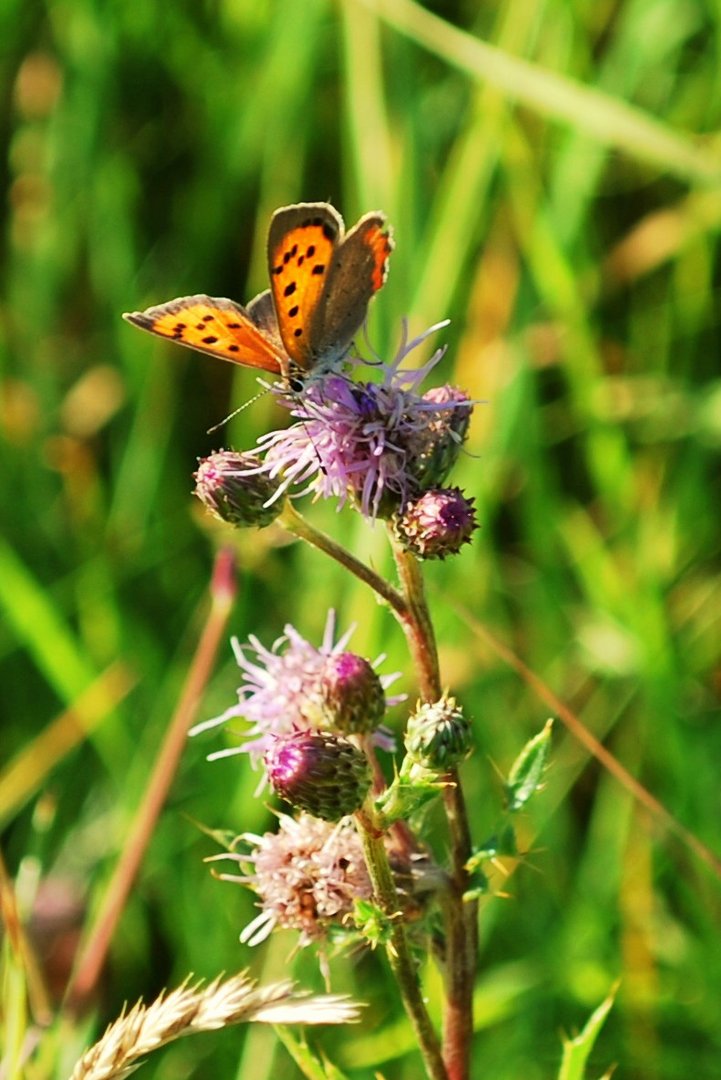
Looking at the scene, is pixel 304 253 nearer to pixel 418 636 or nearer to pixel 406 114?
pixel 418 636

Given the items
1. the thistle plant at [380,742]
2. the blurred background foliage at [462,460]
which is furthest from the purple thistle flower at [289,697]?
the blurred background foliage at [462,460]

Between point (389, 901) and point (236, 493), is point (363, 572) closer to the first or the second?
point (236, 493)

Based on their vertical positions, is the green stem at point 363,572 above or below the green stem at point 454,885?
above

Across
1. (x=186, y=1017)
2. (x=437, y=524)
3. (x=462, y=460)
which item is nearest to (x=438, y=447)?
(x=437, y=524)

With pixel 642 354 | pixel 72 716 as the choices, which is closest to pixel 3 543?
pixel 72 716

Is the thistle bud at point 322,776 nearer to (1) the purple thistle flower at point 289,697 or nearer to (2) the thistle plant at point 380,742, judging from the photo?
(2) the thistle plant at point 380,742

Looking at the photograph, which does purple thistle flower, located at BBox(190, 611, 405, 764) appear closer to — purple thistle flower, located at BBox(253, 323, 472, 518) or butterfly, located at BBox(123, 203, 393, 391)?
purple thistle flower, located at BBox(253, 323, 472, 518)

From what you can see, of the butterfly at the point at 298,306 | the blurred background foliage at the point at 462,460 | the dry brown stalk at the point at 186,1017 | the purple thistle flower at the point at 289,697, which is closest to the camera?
the dry brown stalk at the point at 186,1017

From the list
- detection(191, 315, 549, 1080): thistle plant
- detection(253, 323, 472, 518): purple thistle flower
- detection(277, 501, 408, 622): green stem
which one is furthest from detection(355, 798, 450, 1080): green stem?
detection(253, 323, 472, 518): purple thistle flower
